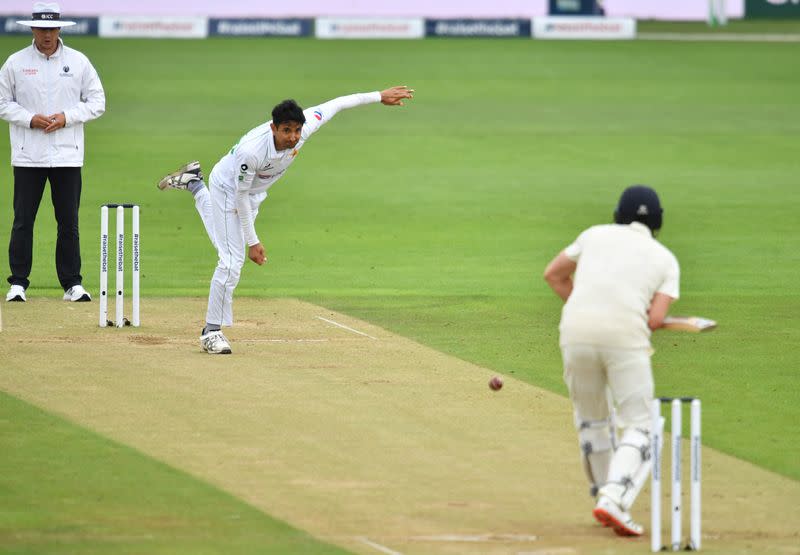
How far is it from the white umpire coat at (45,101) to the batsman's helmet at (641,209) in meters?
7.47

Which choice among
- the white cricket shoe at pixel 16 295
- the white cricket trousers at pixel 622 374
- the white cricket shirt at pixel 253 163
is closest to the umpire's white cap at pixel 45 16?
the white cricket shoe at pixel 16 295

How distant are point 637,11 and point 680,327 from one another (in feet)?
164

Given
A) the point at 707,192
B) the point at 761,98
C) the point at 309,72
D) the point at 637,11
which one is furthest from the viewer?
the point at 637,11

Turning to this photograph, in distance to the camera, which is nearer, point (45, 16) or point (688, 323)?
point (688, 323)

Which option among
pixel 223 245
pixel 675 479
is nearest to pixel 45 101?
pixel 223 245

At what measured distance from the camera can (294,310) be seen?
14992 millimetres

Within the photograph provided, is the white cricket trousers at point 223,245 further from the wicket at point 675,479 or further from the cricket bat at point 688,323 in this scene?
the wicket at point 675,479

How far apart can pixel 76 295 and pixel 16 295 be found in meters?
0.50

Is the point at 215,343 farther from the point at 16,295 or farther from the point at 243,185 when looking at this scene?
the point at 16,295

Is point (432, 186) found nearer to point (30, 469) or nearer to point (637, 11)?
point (30, 469)

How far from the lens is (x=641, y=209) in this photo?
27.6 feet

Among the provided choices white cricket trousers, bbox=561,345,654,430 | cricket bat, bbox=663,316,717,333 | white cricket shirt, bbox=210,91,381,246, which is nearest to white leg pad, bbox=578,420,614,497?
white cricket trousers, bbox=561,345,654,430

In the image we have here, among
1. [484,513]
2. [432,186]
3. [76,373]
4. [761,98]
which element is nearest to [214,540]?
[484,513]

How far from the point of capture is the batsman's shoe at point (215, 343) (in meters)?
12.7
